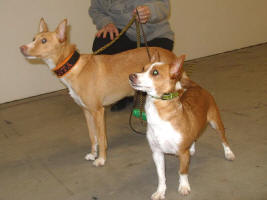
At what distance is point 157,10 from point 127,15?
18.3 inches

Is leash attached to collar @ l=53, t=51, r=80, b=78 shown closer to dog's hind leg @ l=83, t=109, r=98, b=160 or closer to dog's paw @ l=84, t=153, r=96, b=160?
dog's hind leg @ l=83, t=109, r=98, b=160

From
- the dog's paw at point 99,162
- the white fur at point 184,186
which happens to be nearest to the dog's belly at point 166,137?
the white fur at point 184,186

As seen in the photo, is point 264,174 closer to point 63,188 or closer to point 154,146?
point 154,146

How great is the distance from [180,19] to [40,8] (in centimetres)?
305

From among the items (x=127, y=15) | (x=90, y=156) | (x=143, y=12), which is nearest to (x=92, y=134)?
(x=90, y=156)

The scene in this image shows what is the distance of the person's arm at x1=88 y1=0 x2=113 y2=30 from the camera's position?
358 centimetres

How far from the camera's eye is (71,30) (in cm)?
533

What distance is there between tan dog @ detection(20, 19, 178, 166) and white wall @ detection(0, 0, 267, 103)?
251cm

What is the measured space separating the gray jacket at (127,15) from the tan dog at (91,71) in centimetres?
74

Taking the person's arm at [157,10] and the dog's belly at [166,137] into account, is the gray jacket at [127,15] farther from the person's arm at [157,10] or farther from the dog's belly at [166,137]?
the dog's belly at [166,137]

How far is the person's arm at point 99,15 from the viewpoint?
11.7 feet

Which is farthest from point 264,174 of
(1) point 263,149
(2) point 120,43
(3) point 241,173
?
(2) point 120,43

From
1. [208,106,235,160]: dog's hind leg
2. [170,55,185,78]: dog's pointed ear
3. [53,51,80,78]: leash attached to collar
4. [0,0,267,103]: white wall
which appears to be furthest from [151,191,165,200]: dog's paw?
[0,0,267,103]: white wall

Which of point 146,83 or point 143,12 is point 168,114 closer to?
point 146,83
